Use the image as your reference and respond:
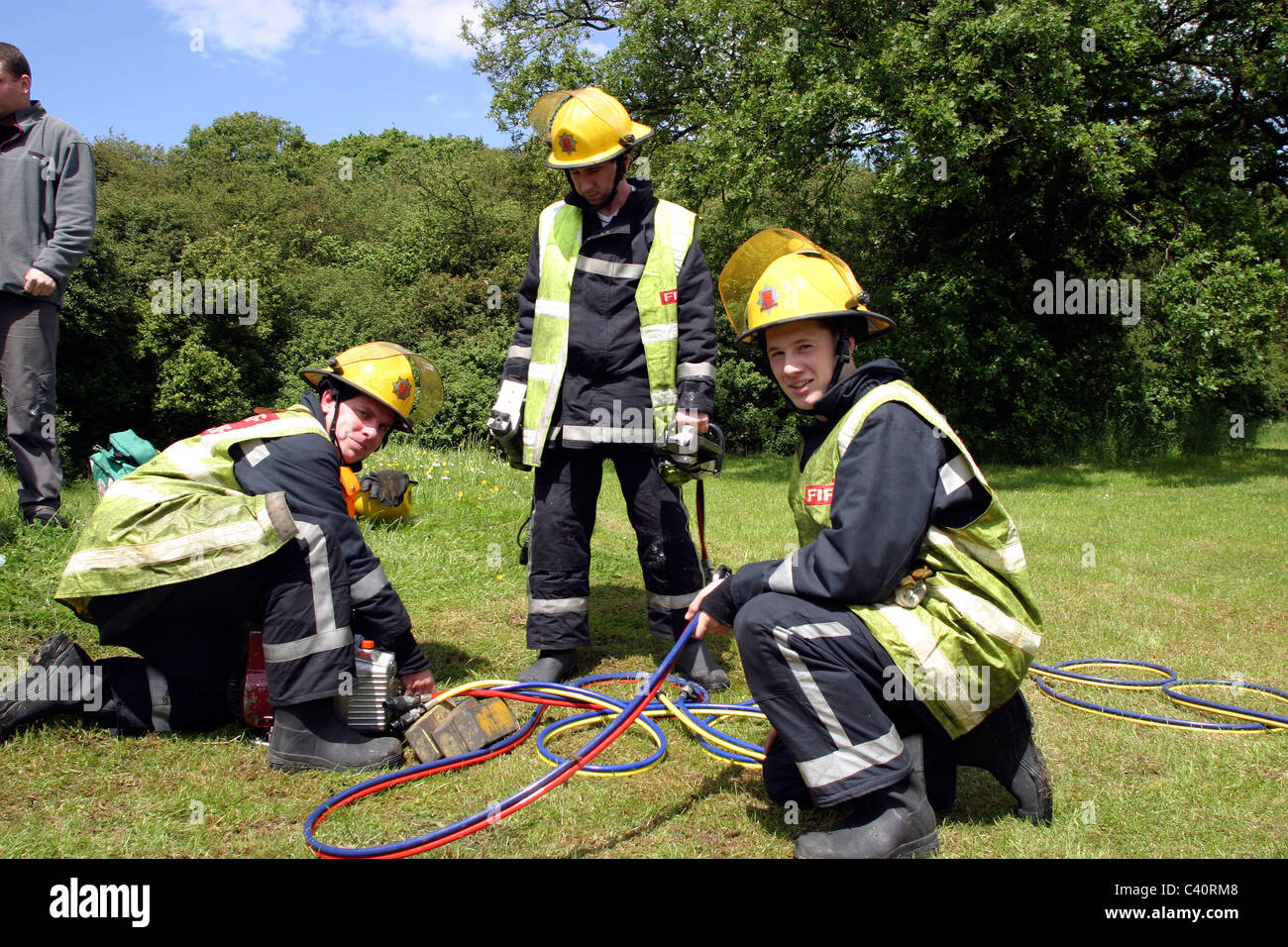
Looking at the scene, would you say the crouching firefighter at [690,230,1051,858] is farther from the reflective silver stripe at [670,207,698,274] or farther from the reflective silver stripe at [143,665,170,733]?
the reflective silver stripe at [143,665,170,733]

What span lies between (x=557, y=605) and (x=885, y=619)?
1913mm

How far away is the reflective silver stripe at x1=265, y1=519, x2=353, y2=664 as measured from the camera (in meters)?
3.15

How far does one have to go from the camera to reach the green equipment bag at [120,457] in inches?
210

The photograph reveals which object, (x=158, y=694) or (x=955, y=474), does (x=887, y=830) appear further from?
(x=158, y=694)

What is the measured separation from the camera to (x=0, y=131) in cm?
502

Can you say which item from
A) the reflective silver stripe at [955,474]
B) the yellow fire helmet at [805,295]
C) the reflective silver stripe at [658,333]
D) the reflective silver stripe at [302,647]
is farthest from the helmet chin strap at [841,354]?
the reflective silver stripe at [302,647]

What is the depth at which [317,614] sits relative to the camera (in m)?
3.17

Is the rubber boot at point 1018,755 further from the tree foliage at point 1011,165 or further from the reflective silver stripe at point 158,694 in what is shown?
the tree foliage at point 1011,165

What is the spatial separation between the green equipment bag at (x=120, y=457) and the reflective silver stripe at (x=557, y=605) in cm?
264

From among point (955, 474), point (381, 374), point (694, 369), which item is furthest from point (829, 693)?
point (381, 374)

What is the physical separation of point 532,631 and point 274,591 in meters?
1.37

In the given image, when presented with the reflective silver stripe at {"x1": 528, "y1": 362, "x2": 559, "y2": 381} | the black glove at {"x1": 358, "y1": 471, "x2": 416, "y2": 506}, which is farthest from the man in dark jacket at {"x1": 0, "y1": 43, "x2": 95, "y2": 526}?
the reflective silver stripe at {"x1": 528, "y1": 362, "x2": 559, "y2": 381}

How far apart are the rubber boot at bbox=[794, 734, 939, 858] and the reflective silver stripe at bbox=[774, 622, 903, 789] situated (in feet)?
0.37

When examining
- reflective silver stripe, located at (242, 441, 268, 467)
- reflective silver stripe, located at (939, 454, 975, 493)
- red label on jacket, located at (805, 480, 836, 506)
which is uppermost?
reflective silver stripe, located at (242, 441, 268, 467)
